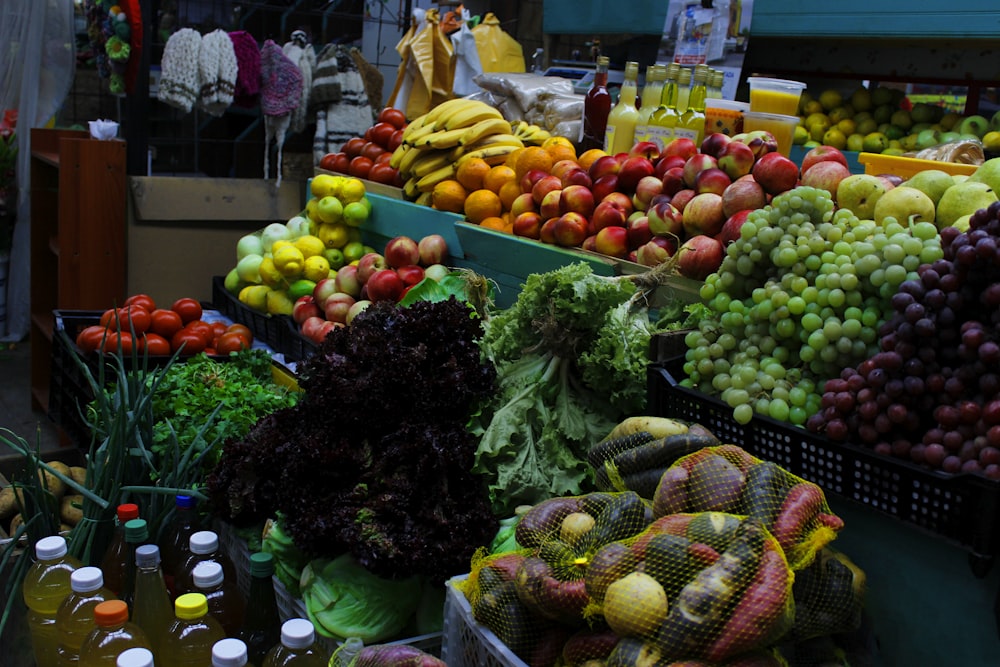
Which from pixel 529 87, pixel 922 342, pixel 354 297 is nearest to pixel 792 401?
pixel 922 342

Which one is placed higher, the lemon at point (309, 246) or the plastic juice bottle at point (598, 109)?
the plastic juice bottle at point (598, 109)

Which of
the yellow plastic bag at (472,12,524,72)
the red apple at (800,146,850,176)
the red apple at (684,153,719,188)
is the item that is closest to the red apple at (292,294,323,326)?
the red apple at (684,153,719,188)

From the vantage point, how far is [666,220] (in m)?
2.47

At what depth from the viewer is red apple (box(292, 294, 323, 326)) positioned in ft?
12.1

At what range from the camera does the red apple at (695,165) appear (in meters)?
2.58

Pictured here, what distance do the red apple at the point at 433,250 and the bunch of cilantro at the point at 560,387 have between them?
1.30 m

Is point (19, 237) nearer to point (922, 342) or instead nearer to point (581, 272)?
point (581, 272)

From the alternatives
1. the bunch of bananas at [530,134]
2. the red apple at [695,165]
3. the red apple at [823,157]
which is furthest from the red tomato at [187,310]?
the red apple at [823,157]

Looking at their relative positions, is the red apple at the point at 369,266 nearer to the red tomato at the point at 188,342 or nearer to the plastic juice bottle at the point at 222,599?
the red tomato at the point at 188,342

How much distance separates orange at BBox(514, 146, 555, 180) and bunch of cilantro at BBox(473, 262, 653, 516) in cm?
129

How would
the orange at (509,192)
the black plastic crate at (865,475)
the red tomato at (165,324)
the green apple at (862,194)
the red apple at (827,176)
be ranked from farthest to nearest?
the red tomato at (165,324) < the orange at (509,192) < the red apple at (827,176) < the green apple at (862,194) < the black plastic crate at (865,475)

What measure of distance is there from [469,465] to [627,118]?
2067mm

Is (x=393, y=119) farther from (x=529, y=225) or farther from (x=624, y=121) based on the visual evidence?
(x=529, y=225)

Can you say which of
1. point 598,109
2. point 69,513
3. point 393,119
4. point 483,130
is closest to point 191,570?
point 69,513
